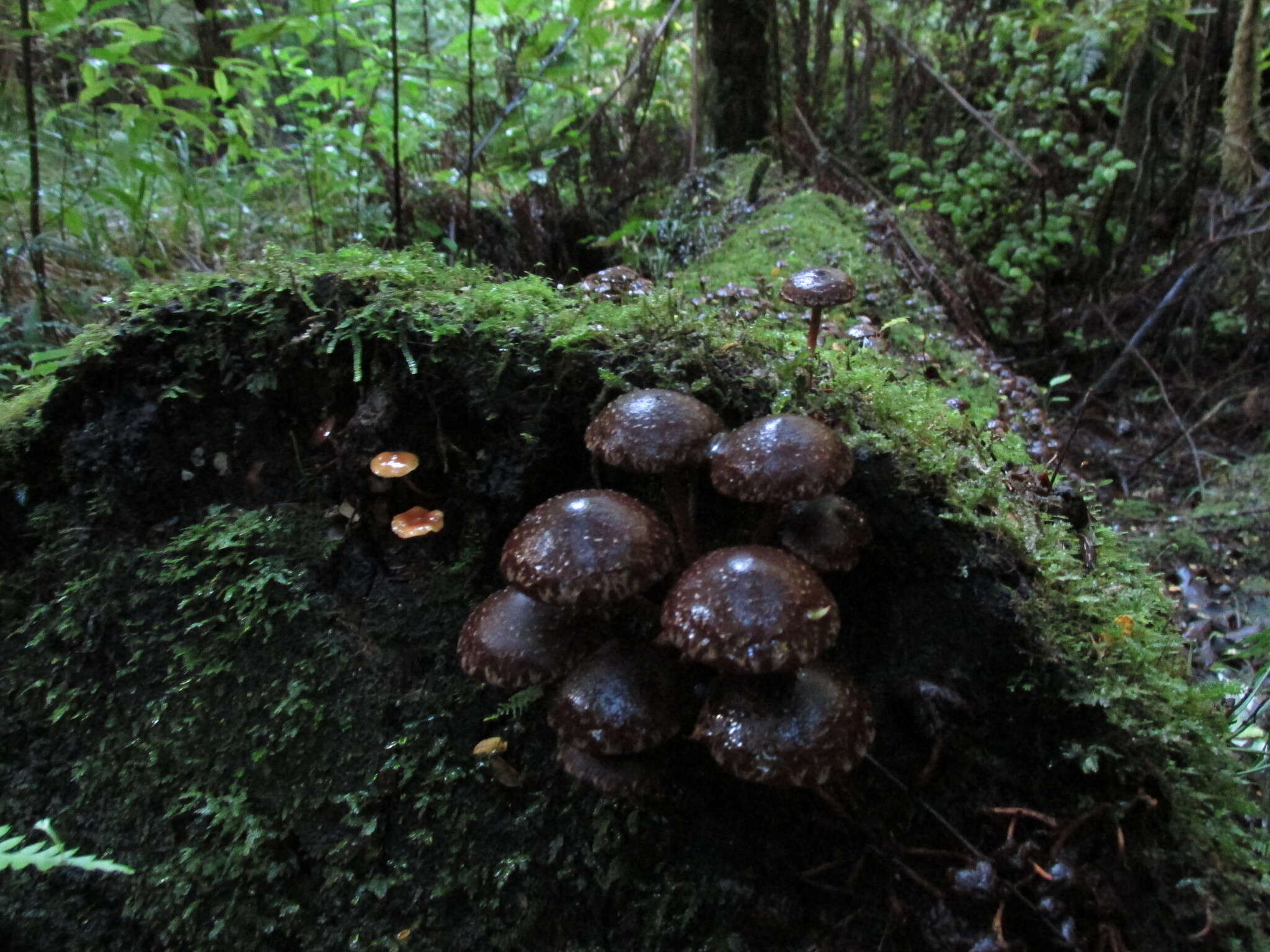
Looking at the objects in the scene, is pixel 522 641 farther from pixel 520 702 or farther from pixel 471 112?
pixel 471 112

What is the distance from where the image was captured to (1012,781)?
84.5 inches

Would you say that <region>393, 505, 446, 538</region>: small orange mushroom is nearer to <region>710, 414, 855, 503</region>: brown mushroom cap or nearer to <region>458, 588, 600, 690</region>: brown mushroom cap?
<region>458, 588, 600, 690</region>: brown mushroom cap

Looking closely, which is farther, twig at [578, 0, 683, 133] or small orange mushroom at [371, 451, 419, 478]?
twig at [578, 0, 683, 133]

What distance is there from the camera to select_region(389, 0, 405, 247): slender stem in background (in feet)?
13.3

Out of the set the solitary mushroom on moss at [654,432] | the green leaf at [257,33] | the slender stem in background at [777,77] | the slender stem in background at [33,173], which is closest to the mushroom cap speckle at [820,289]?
the solitary mushroom on moss at [654,432]

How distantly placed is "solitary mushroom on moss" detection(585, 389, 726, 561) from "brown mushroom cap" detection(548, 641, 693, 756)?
1.90ft

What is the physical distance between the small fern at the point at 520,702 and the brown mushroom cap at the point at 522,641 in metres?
0.44

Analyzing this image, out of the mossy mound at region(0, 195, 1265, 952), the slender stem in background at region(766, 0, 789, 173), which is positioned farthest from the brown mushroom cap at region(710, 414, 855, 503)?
the slender stem in background at region(766, 0, 789, 173)

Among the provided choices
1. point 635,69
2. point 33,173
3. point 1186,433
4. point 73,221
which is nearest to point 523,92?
point 635,69

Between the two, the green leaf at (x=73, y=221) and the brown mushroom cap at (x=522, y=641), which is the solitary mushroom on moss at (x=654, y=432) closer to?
the brown mushroom cap at (x=522, y=641)

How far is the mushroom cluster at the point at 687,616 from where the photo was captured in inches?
70.8

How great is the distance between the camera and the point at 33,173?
13.2 ft

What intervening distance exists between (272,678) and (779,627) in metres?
2.11

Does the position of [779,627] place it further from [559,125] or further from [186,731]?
[559,125]
